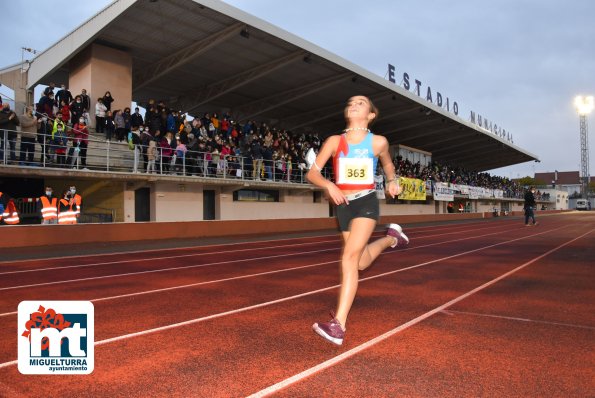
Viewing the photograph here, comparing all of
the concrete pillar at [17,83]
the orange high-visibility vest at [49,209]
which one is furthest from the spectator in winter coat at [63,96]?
the concrete pillar at [17,83]

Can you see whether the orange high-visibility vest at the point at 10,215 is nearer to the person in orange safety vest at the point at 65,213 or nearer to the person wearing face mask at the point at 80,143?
the person in orange safety vest at the point at 65,213

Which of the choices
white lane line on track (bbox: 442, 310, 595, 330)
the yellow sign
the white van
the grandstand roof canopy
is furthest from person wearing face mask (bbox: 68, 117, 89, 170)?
the white van

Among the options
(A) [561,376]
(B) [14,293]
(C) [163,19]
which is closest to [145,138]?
(C) [163,19]

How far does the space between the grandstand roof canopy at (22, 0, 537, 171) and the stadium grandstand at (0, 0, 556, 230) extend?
8cm

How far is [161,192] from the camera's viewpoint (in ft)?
59.7

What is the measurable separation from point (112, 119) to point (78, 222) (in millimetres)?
4369

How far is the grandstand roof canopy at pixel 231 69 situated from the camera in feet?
56.7

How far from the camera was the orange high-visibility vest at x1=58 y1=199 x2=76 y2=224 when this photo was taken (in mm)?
14305

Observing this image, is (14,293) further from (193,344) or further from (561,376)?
(561,376)

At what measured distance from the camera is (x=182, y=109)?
27.3 metres

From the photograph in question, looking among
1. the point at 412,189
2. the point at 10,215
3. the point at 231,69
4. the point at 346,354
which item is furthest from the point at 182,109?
the point at 346,354

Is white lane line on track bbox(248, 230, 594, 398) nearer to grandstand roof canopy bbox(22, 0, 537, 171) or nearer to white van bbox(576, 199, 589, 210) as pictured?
grandstand roof canopy bbox(22, 0, 537, 171)

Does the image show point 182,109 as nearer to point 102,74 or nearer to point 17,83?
point 102,74

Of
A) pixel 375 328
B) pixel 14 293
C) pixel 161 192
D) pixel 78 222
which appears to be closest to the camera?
pixel 375 328
